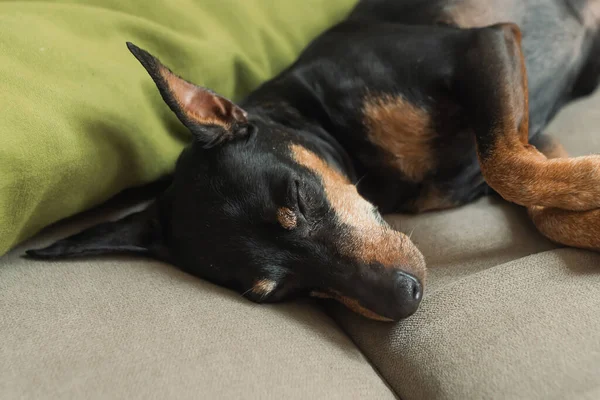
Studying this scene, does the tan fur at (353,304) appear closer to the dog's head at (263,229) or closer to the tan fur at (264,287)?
the dog's head at (263,229)

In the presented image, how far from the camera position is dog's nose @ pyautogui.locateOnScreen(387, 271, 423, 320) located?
154 cm

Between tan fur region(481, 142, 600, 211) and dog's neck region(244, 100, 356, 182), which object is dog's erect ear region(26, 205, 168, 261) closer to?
dog's neck region(244, 100, 356, 182)

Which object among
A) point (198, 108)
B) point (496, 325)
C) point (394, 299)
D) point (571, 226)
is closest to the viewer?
point (496, 325)

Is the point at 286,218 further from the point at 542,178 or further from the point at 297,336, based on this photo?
the point at 542,178

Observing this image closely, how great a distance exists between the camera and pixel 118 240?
1856 mm

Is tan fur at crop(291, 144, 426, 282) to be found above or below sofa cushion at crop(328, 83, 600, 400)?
above

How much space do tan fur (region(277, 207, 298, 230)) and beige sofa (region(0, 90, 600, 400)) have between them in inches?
10.3

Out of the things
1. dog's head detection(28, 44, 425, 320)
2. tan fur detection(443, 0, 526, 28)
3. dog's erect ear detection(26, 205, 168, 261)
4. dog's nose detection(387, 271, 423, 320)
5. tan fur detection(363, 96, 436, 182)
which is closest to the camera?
dog's nose detection(387, 271, 423, 320)

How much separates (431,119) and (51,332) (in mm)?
1402

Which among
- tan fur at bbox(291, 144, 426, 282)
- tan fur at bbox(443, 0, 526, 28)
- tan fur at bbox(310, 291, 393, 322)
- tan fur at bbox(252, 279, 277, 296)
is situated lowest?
tan fur at bbox(310, 291, 393, 322)

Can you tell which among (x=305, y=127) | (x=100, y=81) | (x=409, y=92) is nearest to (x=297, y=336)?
(x=305, y=127)

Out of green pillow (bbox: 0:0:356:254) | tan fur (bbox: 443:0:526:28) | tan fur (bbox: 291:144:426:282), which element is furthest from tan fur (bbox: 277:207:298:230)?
tan fur (bbox: 443:0:526:28)

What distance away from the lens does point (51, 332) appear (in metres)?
1.47

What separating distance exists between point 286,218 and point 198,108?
18.7 inches
